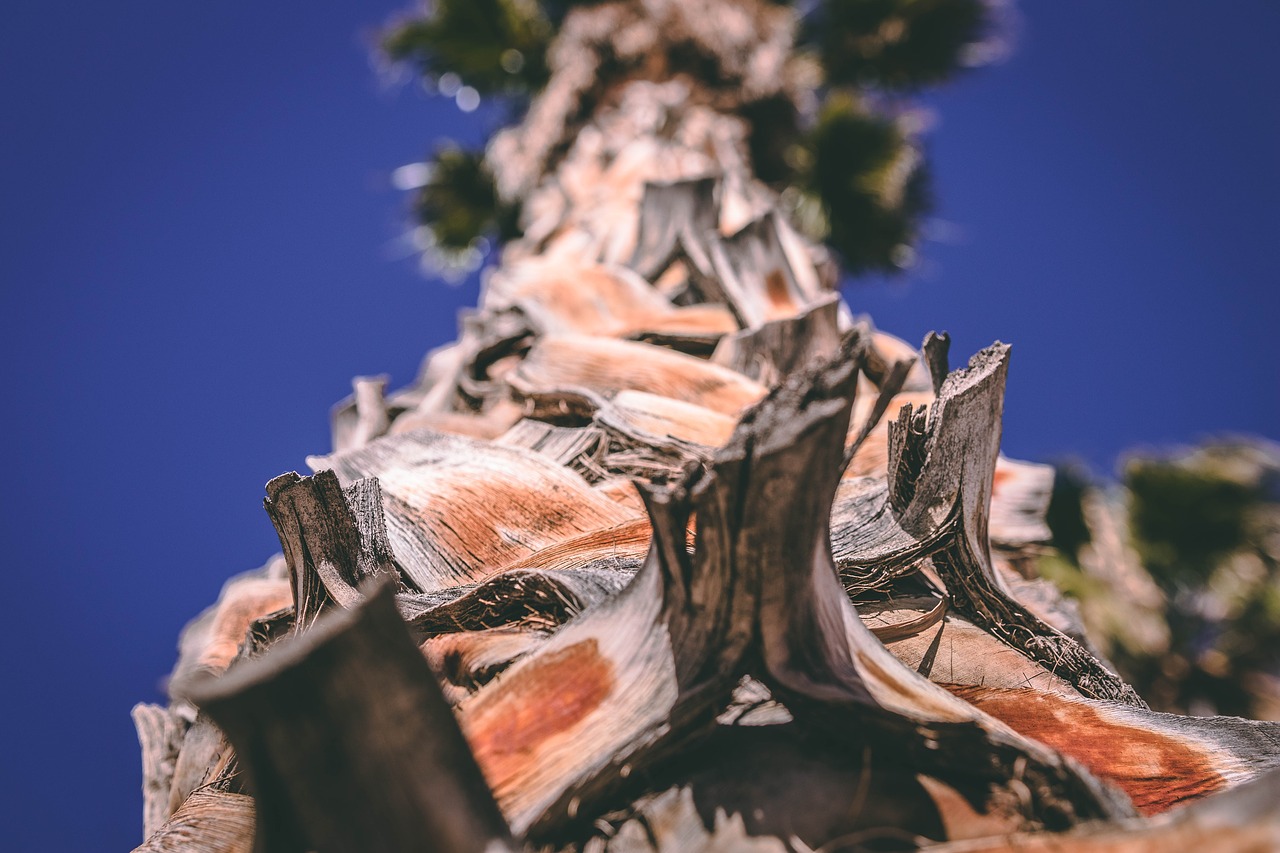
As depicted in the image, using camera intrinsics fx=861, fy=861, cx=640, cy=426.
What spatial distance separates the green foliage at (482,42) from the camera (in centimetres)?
365

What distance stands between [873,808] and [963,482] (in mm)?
282

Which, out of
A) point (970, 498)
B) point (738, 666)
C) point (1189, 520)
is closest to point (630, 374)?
point (970, 498)

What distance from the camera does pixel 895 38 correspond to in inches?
145

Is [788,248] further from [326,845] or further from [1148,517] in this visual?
[1148,517]

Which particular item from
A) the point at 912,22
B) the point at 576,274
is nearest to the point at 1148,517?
the point at 912,22

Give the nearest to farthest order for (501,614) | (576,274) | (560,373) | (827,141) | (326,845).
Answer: (326,845)
(501,614)
(560,373)
(576,274)
(827,141)

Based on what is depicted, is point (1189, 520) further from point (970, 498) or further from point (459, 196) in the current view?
point (970, 498)

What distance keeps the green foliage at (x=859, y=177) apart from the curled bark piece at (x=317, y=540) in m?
2.81

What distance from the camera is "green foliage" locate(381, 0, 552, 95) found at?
365cm

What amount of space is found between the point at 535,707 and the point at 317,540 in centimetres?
20

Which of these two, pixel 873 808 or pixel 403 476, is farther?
pixel 403 476

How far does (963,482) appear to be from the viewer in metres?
0.61

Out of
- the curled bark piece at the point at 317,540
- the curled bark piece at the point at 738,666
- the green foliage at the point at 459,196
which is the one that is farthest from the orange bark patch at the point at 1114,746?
the green foliage at the point at 459,196

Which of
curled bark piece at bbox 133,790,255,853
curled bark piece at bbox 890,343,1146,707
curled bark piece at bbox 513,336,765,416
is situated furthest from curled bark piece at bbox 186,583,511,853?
curled bark piece at bbox 513,336,765,416
